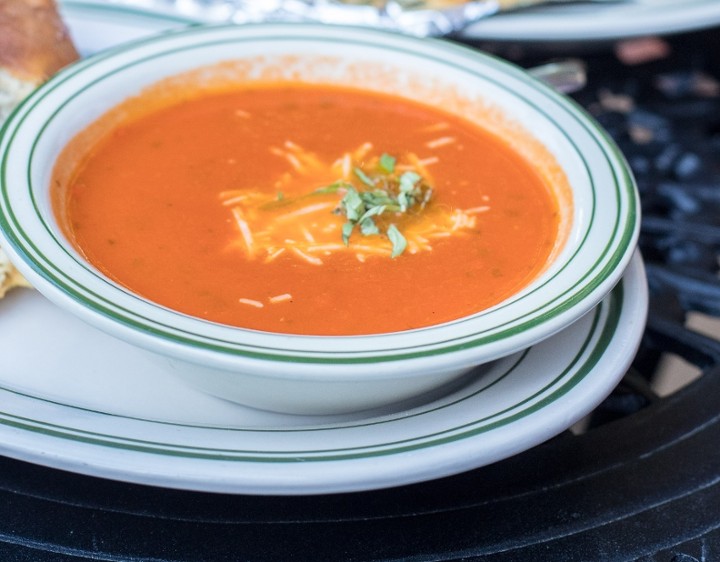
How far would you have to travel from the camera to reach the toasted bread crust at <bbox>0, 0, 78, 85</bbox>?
1.92 meters

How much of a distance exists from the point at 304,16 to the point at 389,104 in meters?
0.61

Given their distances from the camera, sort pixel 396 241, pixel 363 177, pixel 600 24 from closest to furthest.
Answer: pixel 396 241, pixel 363 177, pixel 600 24

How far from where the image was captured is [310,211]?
165cm

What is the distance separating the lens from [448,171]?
73.1 inches

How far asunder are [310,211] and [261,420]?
522 mm

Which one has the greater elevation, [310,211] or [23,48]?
[23,48]

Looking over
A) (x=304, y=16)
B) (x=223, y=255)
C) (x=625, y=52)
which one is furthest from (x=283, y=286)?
(x=625, y=52)

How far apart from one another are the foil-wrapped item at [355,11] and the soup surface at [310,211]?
0.46m

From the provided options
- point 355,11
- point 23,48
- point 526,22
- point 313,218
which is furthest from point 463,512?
point 355,11

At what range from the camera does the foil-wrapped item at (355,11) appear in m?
2.41

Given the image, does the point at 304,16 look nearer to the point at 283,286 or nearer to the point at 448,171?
the point at 448,171

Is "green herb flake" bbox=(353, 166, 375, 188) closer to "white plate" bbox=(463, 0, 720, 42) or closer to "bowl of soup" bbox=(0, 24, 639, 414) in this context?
"bowl of soup" bbox=(0, 24, 639, 414)

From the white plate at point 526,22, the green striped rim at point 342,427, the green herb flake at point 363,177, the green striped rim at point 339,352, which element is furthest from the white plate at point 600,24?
the green striped rim at point 342,427

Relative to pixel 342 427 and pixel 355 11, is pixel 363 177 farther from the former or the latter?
pixel 355 11
